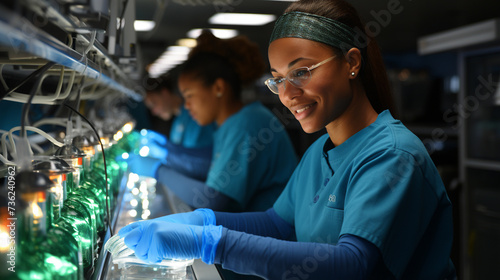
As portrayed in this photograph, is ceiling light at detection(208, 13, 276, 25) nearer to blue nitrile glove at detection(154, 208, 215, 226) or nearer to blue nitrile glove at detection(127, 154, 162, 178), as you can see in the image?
blue nitrile glove at detection(127, 154, 162, 178)

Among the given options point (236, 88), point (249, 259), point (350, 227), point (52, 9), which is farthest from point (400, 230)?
point (236, 88)

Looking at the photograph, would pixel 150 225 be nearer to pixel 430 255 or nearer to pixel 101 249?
pixel 101 249

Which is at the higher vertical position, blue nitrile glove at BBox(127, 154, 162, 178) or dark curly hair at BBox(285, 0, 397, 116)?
dark curly hair at BBox(285, 0, 397, 116)

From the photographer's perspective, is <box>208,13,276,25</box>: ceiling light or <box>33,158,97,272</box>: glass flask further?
<box>208,13,276,25</box>: ceiling light

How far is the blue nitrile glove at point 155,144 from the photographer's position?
3484 millimetres

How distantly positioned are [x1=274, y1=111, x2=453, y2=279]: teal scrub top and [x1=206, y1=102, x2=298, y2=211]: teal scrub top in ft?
2.66

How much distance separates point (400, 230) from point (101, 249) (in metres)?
0.84

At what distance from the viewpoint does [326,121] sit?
4.33 feet

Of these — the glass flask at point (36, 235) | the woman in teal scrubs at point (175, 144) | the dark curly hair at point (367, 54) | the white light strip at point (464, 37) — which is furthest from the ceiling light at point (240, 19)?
the glass flask at point (36, 235)

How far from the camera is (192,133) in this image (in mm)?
5133

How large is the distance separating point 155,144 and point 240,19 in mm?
2334

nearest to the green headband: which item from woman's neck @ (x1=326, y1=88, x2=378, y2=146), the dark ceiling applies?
woman's neck @ (x1=326, y1=88, x2=378, y2=146)

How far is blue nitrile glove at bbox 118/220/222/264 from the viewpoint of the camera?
1.07 metres

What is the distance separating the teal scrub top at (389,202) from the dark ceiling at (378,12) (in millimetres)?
1983
